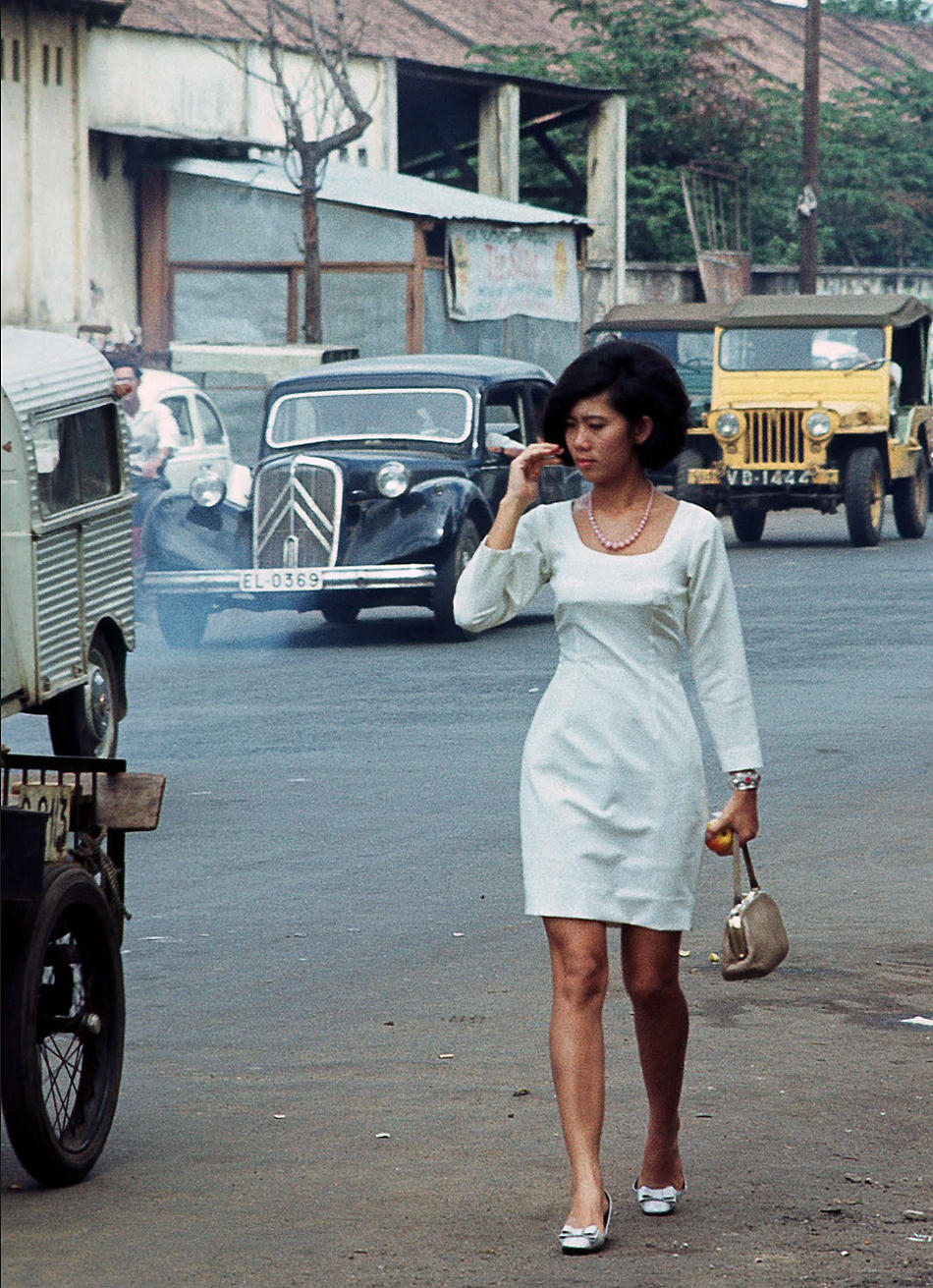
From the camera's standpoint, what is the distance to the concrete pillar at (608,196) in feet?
125

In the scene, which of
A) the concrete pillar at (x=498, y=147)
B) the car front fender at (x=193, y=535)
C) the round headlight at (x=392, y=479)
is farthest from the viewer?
the concrete pillar at (x=498, y=147)

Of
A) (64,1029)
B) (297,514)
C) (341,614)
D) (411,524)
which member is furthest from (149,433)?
(64,1029)

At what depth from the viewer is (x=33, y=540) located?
8.95 m

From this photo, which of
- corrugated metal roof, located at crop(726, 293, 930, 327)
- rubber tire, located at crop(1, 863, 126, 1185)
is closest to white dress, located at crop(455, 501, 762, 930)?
rubber tire, located at crop(1, 863, 126, 1185)

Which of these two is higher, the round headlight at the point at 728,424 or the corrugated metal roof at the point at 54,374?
the corrugated metal roof at the point at 54,374

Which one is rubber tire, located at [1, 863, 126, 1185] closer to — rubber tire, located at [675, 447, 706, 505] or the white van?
the white van

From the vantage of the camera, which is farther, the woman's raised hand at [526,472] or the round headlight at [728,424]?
the round headlight at [728,424]

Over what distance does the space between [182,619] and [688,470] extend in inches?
335

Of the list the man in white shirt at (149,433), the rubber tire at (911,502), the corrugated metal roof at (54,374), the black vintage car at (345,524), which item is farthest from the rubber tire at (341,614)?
the rubber tire at (911,502)

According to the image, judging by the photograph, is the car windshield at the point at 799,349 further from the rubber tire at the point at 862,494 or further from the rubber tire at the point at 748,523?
the rubber tire at the point at 748,523

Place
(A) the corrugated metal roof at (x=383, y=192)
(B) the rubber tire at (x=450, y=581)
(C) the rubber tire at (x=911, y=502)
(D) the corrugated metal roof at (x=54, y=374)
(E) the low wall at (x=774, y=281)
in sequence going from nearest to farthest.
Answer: (D) the corrugated metal roof at (x=54, y=374)
(B) the rubber tire at (x=450, y=581)
(C) the rubber tire at (x=911, y=502)
(A) the corrugated metal roof at (x=383, y=192)
(E) the low wall at (x=774, y=281)

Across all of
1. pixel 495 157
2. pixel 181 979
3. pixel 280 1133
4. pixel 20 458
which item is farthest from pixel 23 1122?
pixel 495 157

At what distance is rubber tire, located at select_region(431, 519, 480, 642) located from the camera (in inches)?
609

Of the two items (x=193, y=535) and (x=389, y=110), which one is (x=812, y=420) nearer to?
(x=193, y=535)
